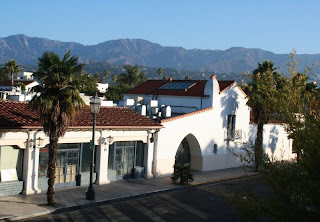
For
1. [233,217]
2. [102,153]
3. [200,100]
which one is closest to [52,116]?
[102,153]

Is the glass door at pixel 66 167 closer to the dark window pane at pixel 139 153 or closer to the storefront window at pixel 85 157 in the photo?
the storefront window at pixel 85 157

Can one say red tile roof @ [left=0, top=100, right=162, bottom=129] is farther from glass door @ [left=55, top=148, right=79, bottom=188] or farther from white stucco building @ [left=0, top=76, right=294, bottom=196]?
glass door @ [left=55, top=148, right=79, bottom=188]

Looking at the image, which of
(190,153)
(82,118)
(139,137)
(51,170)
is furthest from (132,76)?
(51,170)

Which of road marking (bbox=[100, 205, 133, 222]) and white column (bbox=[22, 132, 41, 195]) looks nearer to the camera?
road marking (bbox=[100, 205, 133, 222])

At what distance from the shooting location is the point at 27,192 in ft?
61.7

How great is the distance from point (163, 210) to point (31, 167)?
6.50 metres

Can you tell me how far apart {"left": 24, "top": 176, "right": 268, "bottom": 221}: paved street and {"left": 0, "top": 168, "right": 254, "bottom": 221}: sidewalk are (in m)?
0.39

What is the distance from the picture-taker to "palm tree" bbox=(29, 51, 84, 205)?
1634 centimetres

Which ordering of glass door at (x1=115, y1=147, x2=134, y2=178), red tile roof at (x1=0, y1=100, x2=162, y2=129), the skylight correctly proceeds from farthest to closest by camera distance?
the skylight → glass door at (x1=115, y1=147, x2=134, y2=178) → red tile roof at (x1=0, y1=100, x2=162, y2=129)

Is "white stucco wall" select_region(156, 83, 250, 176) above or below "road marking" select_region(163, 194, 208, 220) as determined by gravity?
above

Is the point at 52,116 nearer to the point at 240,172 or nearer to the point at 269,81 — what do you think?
the point at 269,81

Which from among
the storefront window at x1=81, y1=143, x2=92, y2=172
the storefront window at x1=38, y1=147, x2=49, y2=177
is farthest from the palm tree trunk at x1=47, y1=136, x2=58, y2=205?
the storefront window at x1=81, y1=143, x2=92, y2=172

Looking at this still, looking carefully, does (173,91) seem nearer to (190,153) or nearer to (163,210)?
(190,153)

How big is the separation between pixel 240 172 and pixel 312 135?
937 inches
